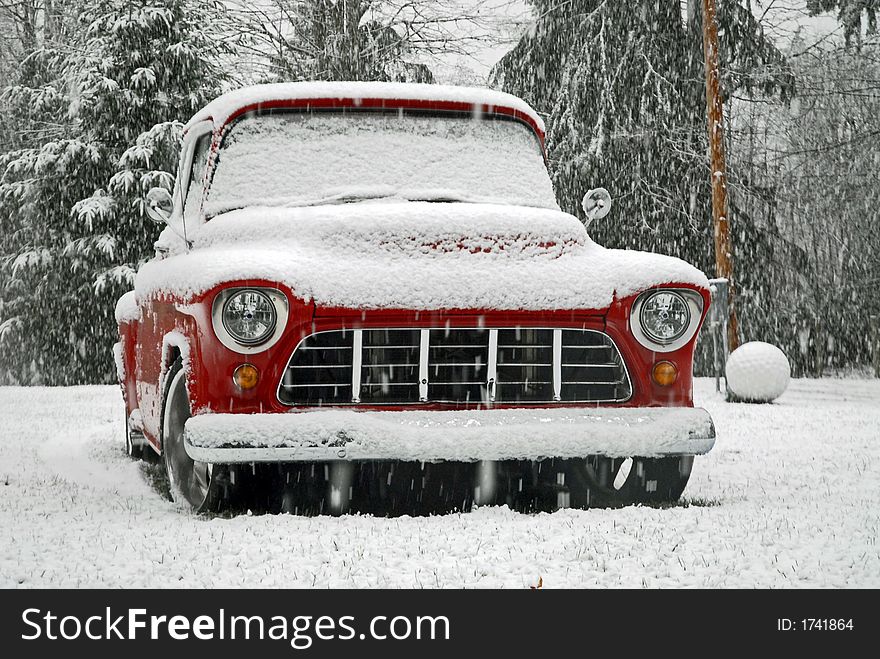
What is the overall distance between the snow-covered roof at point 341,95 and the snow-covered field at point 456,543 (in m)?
2.01

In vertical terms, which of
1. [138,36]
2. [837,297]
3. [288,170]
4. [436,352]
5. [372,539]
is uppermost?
[138,36]

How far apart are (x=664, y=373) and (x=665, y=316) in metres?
0.24

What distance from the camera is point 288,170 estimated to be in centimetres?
548

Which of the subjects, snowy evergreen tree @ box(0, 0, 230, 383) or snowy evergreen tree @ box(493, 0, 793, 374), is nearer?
snowy evergreen tree @ box(0, 0, 230, 383)

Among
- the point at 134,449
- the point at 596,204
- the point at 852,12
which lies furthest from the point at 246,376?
the point at 852,12

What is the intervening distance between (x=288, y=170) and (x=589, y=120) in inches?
688

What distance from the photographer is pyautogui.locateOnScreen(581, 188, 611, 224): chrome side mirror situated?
20.2 ft

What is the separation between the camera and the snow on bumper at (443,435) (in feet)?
13.6

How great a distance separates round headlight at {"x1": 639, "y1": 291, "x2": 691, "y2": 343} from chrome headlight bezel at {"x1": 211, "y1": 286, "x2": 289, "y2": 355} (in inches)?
58.8

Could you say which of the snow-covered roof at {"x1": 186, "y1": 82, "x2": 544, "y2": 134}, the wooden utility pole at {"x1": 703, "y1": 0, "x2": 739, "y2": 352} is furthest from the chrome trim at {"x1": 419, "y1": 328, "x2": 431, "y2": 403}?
the wooden utility pole at {"x1": 703, "y1": 0, "x2": 739, "y2": 352}

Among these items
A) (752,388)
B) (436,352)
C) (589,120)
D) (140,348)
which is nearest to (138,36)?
(589,120)

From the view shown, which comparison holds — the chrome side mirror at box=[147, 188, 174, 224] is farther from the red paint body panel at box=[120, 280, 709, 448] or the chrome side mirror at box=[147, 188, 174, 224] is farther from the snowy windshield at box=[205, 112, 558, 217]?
the red paint body panel at box=[120, 280, 709, 448]

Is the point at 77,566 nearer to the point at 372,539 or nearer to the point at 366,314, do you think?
the point at 372,539

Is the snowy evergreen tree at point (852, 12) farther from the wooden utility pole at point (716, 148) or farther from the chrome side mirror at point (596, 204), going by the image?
the chrome side mirror at point (596, 204)
